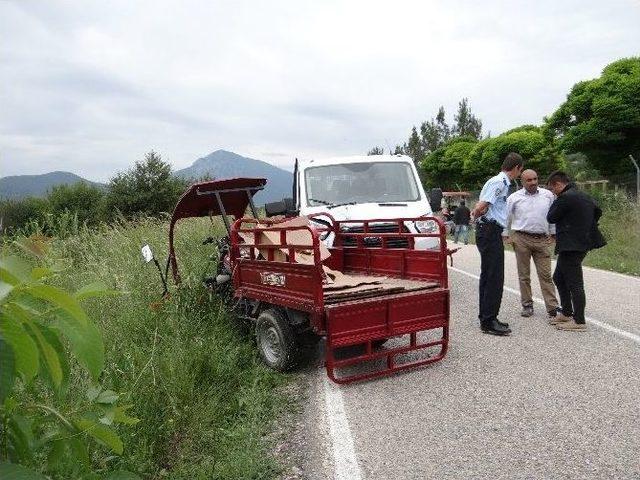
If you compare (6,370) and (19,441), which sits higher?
(6,370)

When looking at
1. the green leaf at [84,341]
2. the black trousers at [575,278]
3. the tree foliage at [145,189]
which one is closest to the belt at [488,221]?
the black trousers at [575,278]

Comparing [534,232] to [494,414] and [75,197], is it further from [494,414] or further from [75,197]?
[75,197]

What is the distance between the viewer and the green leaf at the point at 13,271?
91cm

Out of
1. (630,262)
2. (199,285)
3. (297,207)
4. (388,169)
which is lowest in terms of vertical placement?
(630,262)

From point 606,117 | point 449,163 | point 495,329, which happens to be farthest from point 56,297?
point 449,163

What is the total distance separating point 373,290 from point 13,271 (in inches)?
170

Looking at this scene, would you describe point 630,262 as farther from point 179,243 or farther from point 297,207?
point 179,243

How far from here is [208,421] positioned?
160 inches

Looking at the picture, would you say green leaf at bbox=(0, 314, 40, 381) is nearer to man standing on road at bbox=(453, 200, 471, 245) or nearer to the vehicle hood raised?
the vehicle hood raised

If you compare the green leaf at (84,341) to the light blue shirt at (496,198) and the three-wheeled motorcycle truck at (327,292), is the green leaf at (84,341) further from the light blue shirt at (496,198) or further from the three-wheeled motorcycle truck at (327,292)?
the light blue shirt at (496,198)

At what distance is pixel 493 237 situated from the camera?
634 cm

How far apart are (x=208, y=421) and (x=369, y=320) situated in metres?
1.67

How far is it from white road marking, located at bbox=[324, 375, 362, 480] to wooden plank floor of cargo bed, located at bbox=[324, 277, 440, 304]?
0.83 meters

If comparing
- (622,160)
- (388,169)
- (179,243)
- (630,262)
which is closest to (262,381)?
(388,169)
